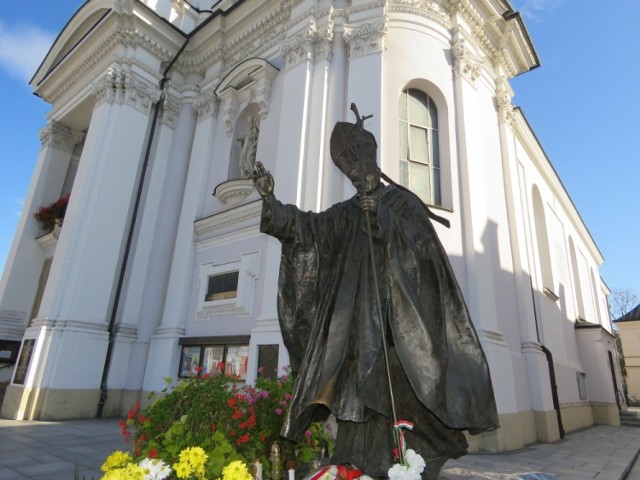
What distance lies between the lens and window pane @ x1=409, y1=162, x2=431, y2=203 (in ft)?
26.1

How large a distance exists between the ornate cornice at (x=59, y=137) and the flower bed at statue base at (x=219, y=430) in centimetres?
1189

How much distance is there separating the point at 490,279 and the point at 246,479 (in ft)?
21.3

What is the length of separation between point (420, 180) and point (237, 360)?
181 inches

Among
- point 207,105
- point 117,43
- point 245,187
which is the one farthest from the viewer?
point 207,105

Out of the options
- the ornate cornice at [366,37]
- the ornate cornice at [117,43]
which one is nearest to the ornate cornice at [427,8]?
the ornate cornice at [366,37]

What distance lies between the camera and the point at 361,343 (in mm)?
2346

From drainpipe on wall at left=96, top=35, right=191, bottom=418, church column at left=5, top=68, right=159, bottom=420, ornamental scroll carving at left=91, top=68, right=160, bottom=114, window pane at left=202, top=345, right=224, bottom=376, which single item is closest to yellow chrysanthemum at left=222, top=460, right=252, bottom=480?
window pane at left=202, top=345, right=224, bottom=376

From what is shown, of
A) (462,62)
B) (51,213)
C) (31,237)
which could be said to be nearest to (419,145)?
(462,62)

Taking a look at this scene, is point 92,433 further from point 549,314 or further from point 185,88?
point 549,314

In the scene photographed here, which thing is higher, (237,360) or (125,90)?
(125,90)

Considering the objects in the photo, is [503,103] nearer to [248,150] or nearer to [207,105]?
[248,150]

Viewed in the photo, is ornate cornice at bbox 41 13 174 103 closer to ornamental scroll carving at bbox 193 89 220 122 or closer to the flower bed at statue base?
ornamental scroll carving at bbox 193 89 220 122

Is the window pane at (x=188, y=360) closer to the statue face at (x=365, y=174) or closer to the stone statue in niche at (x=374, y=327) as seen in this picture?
the stone statue in niche at (x=374, y=327)

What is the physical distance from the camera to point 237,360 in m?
7.75
